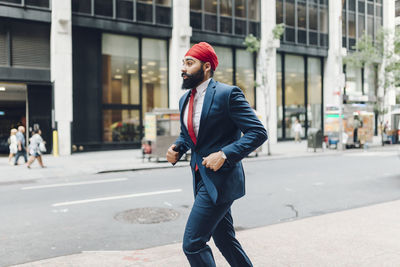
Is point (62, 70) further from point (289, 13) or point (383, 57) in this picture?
point (383, 57)

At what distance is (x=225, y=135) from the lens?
2.76 meters

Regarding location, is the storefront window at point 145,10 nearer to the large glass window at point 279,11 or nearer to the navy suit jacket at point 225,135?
the large glass window at point 279,11

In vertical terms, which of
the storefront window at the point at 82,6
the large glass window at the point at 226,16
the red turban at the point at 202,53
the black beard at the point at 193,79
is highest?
the large glass window at the point at 226,16

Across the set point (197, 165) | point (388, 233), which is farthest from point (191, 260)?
point (388, 233)

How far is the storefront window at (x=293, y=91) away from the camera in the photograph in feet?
99.3

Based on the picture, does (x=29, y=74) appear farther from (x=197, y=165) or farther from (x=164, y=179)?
(x=197, y=165)

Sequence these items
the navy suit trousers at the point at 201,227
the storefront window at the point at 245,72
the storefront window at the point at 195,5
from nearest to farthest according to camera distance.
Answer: the navy suit trousers at the point at 201,227 < the storefront window at the point at 195,5 < the storefront window at the point at 245,72

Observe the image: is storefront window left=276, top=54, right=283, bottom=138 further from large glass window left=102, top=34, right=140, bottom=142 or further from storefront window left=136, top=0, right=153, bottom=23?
large glass window left=102, top=34, right=140, bottom=142

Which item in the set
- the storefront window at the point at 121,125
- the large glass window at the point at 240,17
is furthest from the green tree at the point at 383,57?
the storefront window at the point at 121,125

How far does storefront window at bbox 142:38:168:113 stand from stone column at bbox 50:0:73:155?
501 cm

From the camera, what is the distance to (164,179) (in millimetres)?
11297

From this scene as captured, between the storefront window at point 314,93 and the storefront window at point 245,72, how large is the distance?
6088mm

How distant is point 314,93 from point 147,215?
28.1 metres

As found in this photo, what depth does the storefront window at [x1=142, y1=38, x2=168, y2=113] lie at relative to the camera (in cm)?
2394
